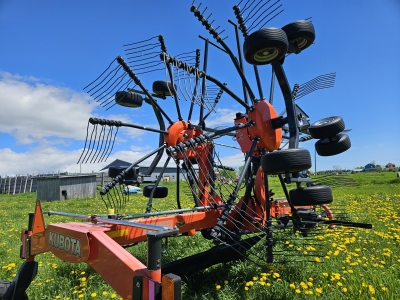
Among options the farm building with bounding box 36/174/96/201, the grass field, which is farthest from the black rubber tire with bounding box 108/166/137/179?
the farm building with bounding box 36/174/96/201

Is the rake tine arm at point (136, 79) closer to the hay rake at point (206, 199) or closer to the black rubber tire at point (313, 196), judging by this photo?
the hay rake at point (206, 199)

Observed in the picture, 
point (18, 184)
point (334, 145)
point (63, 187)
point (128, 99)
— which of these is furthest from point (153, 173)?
point (334, 145)

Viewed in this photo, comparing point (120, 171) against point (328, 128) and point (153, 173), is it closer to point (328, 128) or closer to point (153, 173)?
point (328, 128)

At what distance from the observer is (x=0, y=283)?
2.79m

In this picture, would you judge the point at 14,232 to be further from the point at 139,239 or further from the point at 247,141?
the point at 247,141

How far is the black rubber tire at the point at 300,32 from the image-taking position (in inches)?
128

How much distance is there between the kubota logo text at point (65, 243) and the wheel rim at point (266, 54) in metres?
2.24

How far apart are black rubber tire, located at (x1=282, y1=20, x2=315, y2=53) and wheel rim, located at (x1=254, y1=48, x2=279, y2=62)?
0.63 m

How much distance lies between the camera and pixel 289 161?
2.54 metres

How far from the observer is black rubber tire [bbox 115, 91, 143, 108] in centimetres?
470

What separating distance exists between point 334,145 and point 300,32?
132 cm

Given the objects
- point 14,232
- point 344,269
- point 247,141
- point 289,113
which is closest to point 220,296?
point 344,269

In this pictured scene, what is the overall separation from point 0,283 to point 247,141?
3.08 metres

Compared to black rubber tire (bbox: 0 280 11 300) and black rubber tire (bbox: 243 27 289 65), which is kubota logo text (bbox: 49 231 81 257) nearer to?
black rubber tire (bbox: 0 280 11 300)
